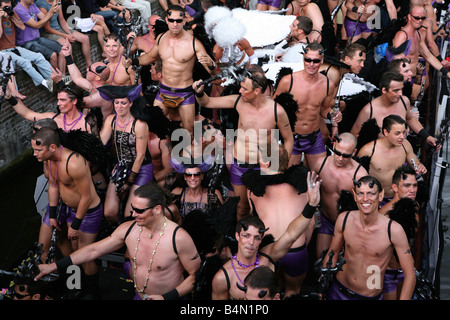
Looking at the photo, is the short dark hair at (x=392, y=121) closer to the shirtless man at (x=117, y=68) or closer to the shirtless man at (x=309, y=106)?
the shirtless man at (x=309, y=106)

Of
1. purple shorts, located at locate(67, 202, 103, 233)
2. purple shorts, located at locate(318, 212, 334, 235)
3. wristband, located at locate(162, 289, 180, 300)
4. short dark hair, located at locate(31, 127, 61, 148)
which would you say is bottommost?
purple shorts, located at locate(67, 202, 103, 233)

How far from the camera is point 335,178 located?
17.6ft

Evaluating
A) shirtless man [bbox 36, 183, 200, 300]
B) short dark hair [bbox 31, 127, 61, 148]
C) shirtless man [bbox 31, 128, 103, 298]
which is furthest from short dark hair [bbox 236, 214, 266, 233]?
short dark hair [bbox 31, 127, 61, 148]

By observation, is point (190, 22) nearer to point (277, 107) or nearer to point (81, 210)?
point (277, 107)

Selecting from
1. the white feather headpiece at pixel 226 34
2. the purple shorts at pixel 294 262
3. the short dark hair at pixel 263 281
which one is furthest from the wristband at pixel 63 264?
the white feather headpiece at pixel 226 34

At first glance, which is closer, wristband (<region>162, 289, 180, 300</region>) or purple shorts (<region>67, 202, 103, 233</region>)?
wristband (<region>162, 289, 180, 300</region>)

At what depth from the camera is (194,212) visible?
4.83 meters

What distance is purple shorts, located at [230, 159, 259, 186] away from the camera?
18.4ft

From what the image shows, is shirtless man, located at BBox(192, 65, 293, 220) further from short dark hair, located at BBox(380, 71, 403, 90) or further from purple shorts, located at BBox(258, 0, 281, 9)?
purple shorts, located at BBox(258, 0, 281, 9)

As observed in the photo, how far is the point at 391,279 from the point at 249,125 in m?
1.95

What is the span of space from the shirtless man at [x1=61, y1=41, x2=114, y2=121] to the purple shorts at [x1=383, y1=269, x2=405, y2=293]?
380cm

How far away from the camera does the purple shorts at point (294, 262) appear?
4682 mm

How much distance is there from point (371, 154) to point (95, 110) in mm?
3186

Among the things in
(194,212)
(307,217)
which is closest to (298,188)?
(307,217)
